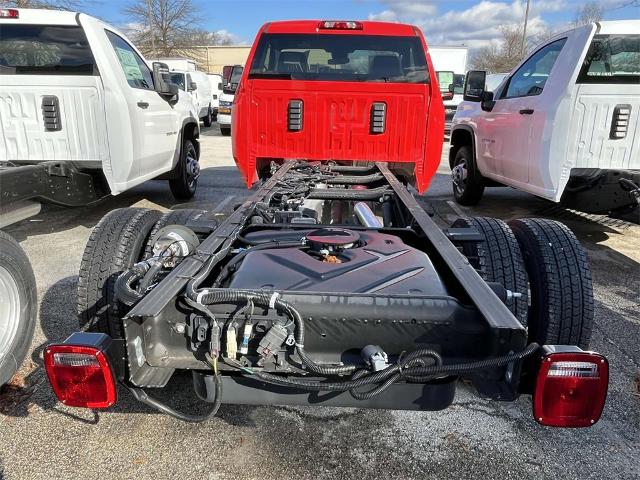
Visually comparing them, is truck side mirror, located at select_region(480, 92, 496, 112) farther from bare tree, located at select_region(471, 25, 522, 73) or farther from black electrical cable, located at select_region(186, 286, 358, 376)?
bare tree, located at select_region(471, 25, 522, 73)

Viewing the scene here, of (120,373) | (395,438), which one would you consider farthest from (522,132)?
(120,373)

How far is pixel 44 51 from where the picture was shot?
15.3ft

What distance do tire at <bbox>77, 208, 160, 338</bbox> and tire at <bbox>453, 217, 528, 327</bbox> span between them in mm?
1755

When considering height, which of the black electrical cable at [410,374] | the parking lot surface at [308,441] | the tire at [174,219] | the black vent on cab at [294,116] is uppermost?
the black vent on cab at [294,116]

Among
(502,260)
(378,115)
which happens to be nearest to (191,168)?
(378,115)

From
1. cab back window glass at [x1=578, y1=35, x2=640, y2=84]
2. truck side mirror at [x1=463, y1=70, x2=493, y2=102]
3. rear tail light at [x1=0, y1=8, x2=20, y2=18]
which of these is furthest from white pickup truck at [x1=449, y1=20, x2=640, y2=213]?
rear tail light at [x1=0, y1=8, x2=20, y2=18]

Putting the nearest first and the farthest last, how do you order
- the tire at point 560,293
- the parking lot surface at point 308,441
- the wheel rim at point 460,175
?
the parking lot surface at point 308,441 < the tire at point 560,293 < the wheel rim at point 460,175

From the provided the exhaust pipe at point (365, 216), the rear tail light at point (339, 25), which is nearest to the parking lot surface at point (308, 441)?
the exhaust pipe at point (365, 216)

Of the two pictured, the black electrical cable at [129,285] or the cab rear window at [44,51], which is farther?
the cab rear window at [44,51]

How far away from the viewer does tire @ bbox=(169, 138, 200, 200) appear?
6559 mm

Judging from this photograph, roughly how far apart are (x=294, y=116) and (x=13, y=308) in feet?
9.95

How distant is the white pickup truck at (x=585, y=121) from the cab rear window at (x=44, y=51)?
4.31 m

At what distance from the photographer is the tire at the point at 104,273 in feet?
7.56

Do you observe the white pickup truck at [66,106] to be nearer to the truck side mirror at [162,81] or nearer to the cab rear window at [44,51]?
the cab rear window at [44,51]
